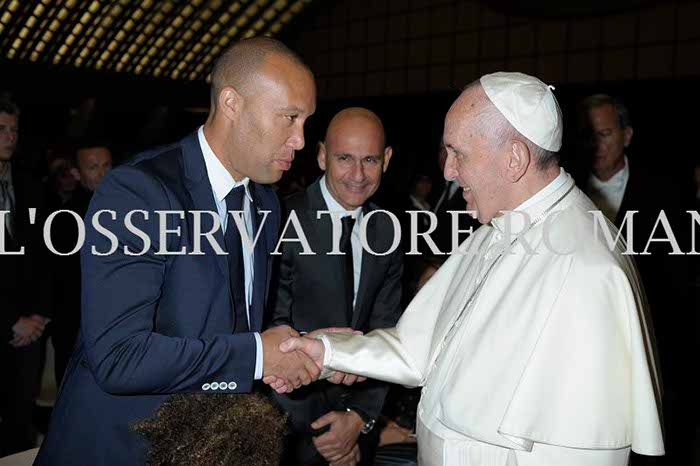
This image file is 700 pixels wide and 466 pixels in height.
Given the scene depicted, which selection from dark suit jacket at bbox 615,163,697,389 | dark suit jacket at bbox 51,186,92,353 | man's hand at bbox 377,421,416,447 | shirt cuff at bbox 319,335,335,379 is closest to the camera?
shirt cuff at bbox 319,335,335,379

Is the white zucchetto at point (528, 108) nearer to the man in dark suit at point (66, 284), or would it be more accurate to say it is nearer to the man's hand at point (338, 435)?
the man's hand at point (338, 435)

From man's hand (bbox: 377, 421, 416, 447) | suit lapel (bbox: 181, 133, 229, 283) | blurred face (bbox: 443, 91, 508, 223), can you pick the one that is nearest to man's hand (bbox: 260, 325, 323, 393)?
suit lapel (bbox: 181, 133, 229, 283)

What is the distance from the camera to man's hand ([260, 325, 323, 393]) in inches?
86.7

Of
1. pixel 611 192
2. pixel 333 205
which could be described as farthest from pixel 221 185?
pixel 611 192

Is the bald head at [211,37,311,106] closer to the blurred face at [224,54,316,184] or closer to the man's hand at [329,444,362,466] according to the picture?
the blurred face at [224,54,316,184]

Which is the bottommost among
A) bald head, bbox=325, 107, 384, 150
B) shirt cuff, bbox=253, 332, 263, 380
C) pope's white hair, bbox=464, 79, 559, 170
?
shirt cuff, bbox=253, 332, 263, 380

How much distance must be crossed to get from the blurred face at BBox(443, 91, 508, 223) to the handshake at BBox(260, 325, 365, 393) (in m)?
0.84

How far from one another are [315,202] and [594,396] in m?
1.94

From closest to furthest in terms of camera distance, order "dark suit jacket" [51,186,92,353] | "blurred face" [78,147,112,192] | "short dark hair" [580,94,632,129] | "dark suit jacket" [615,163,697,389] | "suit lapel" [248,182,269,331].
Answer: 1. "suit lapel" [248,182,269,331]
2. "dark suit jacket" [615,163,697,389]
3. "dark suit jacket" [51,186,92,353]
4. "short dark hair" [580,94,632,129]
5. "blurred face" [78,147,112,192]

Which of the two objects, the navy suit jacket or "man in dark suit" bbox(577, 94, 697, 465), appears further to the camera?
"man in dark suit" bbox(577, 94, 697, 465)

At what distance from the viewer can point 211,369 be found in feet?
6.49

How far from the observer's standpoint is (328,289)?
3.24 m

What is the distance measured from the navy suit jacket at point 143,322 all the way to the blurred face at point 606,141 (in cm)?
343

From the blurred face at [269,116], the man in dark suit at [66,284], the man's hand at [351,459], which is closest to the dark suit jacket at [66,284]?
the man in dark suit at [66,284]
